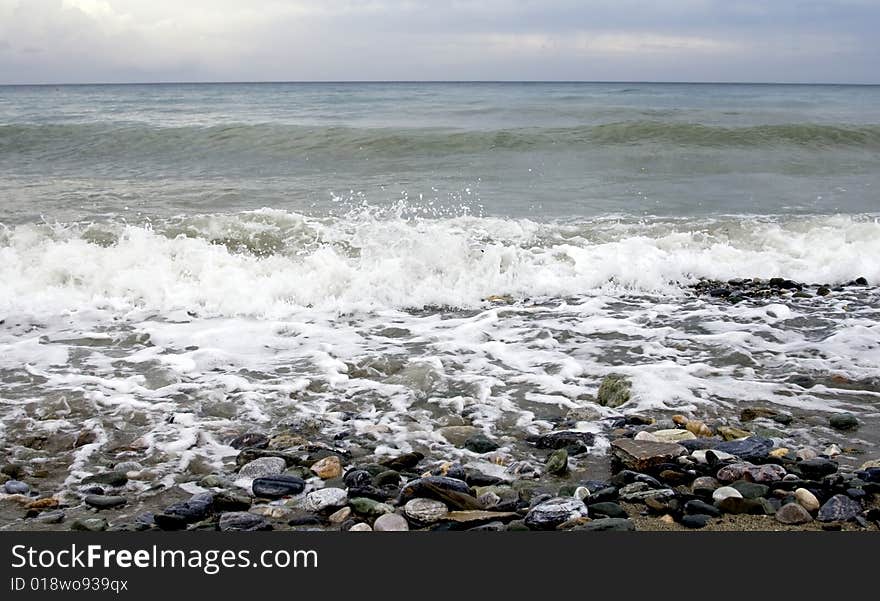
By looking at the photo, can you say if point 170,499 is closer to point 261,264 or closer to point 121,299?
point 121,299

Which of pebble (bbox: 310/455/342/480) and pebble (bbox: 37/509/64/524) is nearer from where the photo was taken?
pebble (bbox: 37/509/64/524)

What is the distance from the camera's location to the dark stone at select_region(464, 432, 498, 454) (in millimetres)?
4172

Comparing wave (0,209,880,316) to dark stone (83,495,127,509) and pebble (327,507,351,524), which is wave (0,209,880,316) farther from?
pebble (327,507,351,524)

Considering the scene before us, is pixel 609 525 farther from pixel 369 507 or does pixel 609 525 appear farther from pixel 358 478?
pixel 358 478

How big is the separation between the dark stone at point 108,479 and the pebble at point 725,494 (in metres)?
3.00

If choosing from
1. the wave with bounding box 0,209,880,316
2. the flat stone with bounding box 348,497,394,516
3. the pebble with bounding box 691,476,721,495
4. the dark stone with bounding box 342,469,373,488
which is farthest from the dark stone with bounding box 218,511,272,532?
the wave with bounding box 0,209,880,316

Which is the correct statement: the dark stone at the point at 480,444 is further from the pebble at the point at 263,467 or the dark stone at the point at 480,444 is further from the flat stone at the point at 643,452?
the pebble at the point at 263,467

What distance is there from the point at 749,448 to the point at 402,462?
194cm

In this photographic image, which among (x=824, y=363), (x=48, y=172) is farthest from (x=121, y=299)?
(x=48, y=172)

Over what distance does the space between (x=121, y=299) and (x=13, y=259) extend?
1993 millimetres

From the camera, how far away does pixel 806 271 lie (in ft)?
28.2

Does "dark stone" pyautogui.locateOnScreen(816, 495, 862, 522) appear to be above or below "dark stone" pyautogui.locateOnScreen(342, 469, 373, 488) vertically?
above

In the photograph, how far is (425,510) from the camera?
132 inches

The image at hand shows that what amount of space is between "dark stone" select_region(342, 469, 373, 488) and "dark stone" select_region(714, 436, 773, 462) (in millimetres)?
1929
